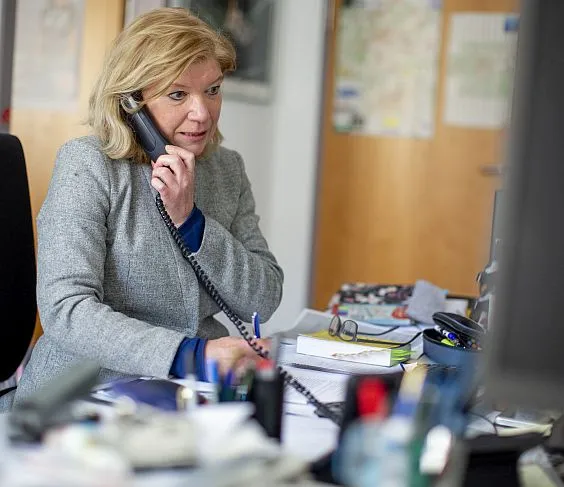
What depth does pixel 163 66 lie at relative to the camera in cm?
166

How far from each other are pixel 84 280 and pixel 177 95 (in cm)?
43

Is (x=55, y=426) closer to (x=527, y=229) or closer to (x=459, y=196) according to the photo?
(x=527, y=229)

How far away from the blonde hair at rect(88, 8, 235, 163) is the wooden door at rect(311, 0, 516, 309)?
2709 millimetres

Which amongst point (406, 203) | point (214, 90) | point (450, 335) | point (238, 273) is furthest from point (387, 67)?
point (450, 335)

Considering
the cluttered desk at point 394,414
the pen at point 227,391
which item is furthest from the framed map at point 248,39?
the cluttered desk at point 394,414

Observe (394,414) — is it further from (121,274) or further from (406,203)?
(406,203)

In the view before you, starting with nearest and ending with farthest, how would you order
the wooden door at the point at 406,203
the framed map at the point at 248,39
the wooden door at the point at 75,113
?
the wooden door at the point at 75,113, the framed map at the point at 248,39, the wooden door at the point at 406,203

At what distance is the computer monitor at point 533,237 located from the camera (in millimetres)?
754

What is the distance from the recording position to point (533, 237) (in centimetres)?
76

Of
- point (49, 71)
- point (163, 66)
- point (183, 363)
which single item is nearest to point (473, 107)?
point (49, 71)

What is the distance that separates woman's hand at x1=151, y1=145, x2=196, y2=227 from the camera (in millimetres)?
1652

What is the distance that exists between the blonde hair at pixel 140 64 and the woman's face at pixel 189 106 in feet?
0.06

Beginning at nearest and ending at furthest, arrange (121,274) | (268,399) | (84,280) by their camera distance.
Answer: (268,399)
(84,280)
(121,274)

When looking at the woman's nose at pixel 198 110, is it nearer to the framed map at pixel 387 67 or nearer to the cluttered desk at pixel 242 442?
the cluttered desk at pixel 242 442
